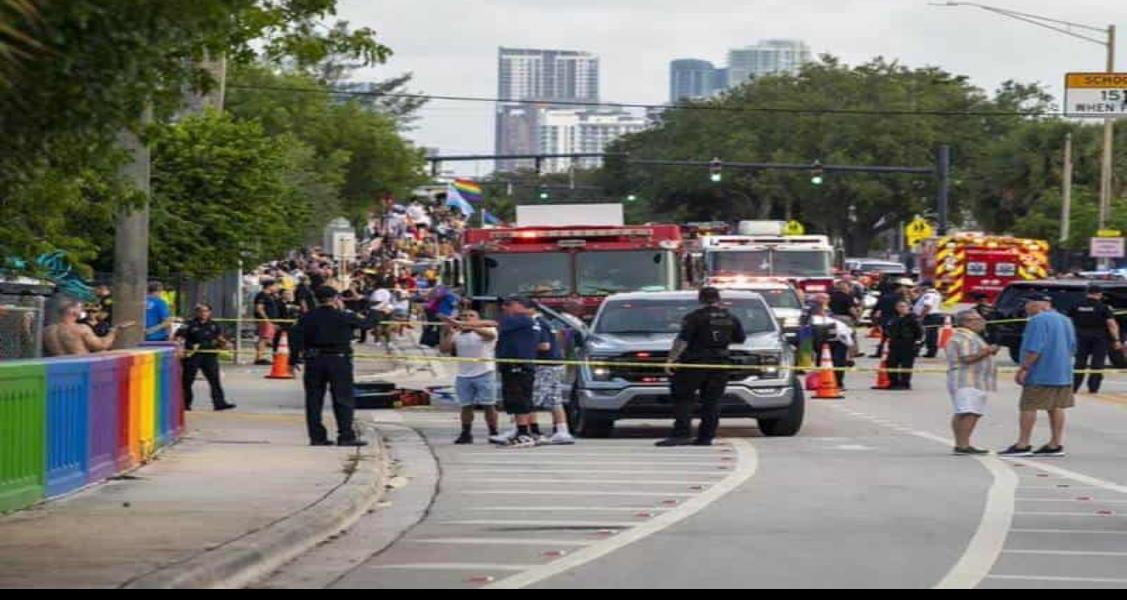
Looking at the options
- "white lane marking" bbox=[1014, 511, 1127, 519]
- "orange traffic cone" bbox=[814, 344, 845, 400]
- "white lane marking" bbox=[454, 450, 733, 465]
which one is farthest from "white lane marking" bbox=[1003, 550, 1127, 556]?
"orange traffic cone" bbox=[814, 344, 845, 400]

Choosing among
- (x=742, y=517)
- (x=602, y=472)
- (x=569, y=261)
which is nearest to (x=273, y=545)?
(x=742, y=517)

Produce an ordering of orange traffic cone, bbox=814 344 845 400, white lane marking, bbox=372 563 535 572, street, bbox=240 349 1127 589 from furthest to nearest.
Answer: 1. orange traffic cone, bbox=814 344 845 400
2. white lane marking, bbox=372 563 535 572
3. street, bbox=240 349 1127 589

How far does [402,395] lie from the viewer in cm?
3183

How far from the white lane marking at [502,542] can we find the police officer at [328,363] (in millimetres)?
8187

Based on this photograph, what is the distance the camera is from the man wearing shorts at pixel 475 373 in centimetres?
2444

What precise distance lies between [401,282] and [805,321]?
30.6 metres

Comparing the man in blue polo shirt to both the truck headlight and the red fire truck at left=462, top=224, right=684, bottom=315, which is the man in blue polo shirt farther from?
the red fire truck at left=462, top=224, right=684, bottom=315

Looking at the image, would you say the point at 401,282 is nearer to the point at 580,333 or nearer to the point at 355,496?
the point at 580,333

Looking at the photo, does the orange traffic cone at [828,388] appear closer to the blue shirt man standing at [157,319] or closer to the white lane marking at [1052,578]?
the blue shirt man standing at [157,319]

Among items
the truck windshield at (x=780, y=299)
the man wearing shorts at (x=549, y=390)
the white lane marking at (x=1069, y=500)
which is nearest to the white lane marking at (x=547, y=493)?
the white lane marking at (x=1069, y=500)

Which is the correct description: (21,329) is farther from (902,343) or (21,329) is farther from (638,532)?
(902,343)

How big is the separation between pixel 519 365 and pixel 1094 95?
32.4 m

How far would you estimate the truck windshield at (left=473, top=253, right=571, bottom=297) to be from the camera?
32.2 meters

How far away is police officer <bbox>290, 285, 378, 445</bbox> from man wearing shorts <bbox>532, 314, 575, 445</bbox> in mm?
2246
